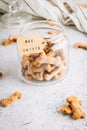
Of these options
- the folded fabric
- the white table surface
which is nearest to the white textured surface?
the white table surface

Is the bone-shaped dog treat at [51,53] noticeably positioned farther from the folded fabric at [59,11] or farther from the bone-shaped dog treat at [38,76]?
the folded fabric at [59,11]

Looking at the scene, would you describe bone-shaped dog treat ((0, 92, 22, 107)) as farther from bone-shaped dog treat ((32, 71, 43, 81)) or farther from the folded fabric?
the folded fabric

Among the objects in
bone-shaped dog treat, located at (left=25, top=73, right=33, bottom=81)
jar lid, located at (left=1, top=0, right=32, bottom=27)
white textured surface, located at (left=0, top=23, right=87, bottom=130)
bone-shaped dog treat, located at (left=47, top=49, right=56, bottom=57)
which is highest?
jar lid, located at (left=1, top=0, right=32, bottom=27)

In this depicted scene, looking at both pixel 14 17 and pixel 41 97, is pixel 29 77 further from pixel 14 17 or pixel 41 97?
pixel 14 17

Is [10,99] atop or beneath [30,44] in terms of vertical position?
beneath

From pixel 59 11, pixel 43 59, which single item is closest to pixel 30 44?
pixel 43 59
